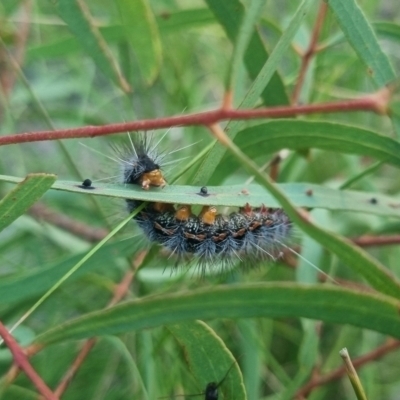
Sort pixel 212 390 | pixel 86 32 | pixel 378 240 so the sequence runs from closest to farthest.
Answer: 1. pixel 212 390
2. pixel 86 32
3. pixel 378 240

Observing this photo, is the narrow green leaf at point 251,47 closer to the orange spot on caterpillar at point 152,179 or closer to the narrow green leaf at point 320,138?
the narrow green leaf at point 320,138

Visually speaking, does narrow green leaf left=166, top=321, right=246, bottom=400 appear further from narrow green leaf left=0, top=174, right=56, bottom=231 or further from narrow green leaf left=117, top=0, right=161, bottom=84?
narrow green leaf left=117, top=0, right=161, bottom=84

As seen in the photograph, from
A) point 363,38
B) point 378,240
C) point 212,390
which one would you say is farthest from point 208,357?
point 378,240

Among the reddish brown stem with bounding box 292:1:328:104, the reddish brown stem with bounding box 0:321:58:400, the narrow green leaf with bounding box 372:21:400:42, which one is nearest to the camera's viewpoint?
the reddish brown stem with bounding box 0:321:58:400

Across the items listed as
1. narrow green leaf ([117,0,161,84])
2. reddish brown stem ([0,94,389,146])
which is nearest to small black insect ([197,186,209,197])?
reddish brown stem ([0,94,389,146])

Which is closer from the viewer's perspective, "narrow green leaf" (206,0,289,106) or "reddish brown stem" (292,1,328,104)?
"narrow green leaf" (206,0,289,106)

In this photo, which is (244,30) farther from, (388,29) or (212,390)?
(388,29)
